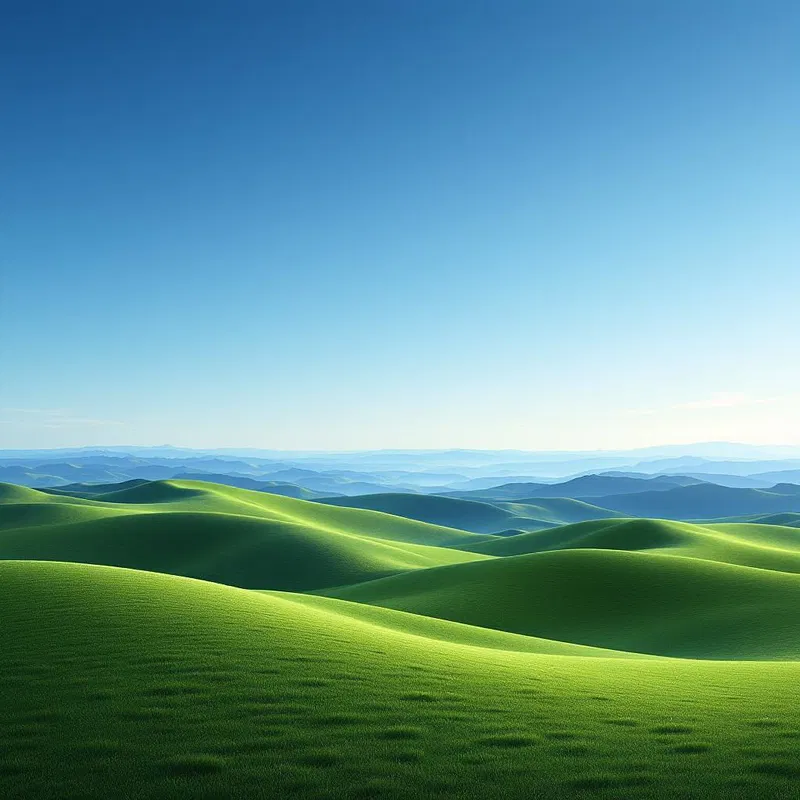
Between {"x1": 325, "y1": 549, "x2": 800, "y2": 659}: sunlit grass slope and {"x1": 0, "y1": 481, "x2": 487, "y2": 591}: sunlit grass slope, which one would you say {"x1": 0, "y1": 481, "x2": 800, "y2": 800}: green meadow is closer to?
{"x1": 325, "y1": 549, "x2": 800, "y2": 659}: sunlit grass slope

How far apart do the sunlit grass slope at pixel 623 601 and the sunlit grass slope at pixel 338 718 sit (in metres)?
19.0

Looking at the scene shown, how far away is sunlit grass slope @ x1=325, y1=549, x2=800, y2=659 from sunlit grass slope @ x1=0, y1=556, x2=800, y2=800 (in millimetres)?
18973

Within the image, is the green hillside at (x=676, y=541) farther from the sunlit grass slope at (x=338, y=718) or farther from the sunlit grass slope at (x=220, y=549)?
the sunlit grass slope at (x=338, y=718)

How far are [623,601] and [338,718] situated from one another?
39.3 meters

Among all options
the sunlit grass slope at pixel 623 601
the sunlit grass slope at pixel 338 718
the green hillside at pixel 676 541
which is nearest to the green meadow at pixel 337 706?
the sunlit grass slope at pixel 338 718

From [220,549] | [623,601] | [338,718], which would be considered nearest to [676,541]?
[623,601]

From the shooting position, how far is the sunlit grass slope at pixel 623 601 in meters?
36.4

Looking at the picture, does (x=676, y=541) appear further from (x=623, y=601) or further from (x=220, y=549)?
(x=220, y=549)

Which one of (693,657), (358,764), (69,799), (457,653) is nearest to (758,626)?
(693,657)

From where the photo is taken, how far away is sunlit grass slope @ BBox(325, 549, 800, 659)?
36375 millimetres

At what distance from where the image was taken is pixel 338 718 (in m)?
11.0

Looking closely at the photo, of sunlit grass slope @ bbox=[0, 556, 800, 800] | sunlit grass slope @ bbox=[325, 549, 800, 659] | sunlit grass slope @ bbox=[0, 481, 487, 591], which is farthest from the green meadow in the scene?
sunlit grass slope @ bbox=[0, 481, 487, 591]

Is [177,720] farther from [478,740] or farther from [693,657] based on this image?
[693,657]

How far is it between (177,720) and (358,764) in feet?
11.8
